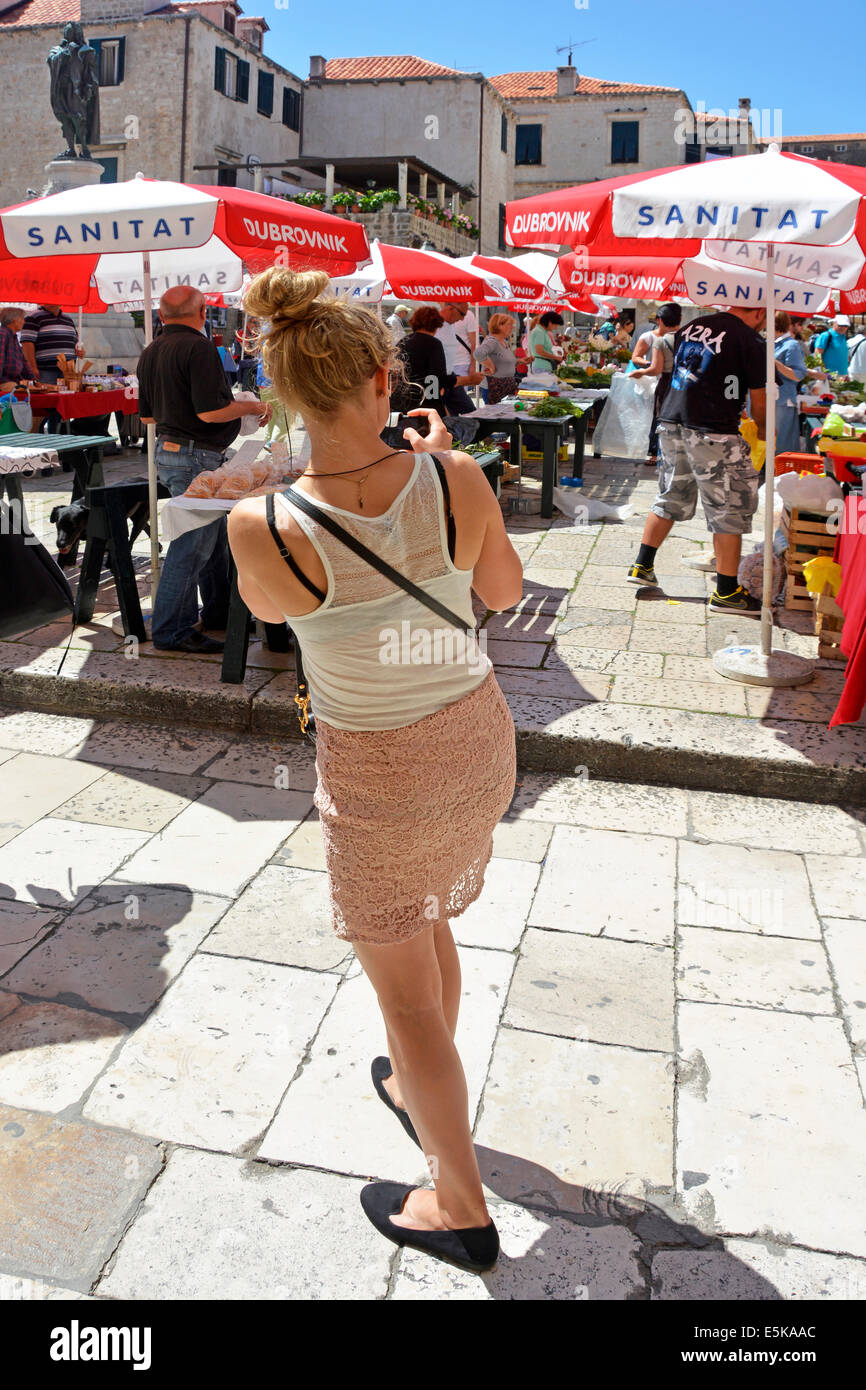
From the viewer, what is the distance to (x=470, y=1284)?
2.01 metres

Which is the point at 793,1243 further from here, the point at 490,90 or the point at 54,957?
the point at 490,90

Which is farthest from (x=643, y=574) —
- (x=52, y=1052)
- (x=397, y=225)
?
(x=397, y=225)

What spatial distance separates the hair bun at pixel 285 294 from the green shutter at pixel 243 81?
39.1m

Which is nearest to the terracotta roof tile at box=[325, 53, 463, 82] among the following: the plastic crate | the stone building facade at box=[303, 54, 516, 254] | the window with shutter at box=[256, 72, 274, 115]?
the stone building facade at box=[303, 54, 516, 254]

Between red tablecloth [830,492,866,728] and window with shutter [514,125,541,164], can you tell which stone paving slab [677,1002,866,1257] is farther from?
window with shutter [514,125,541,164]

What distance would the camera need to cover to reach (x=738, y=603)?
20.9 ft

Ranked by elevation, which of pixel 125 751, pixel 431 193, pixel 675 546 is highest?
pixel 431 193

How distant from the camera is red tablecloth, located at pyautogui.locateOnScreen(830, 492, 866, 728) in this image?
4289mm

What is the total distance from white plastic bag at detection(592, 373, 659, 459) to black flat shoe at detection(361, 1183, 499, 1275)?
485 inches

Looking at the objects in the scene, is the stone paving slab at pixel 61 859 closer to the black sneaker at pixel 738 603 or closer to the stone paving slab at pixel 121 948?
the stone paving slab at pixel 121 948

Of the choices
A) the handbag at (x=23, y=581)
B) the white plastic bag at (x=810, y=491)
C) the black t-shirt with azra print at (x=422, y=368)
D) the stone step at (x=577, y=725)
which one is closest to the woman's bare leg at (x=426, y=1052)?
the stone step at (x=577, y=725)

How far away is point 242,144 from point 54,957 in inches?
1513

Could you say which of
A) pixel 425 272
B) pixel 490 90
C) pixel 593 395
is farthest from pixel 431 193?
pixel 425 272

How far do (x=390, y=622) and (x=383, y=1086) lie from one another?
126 centimetres
